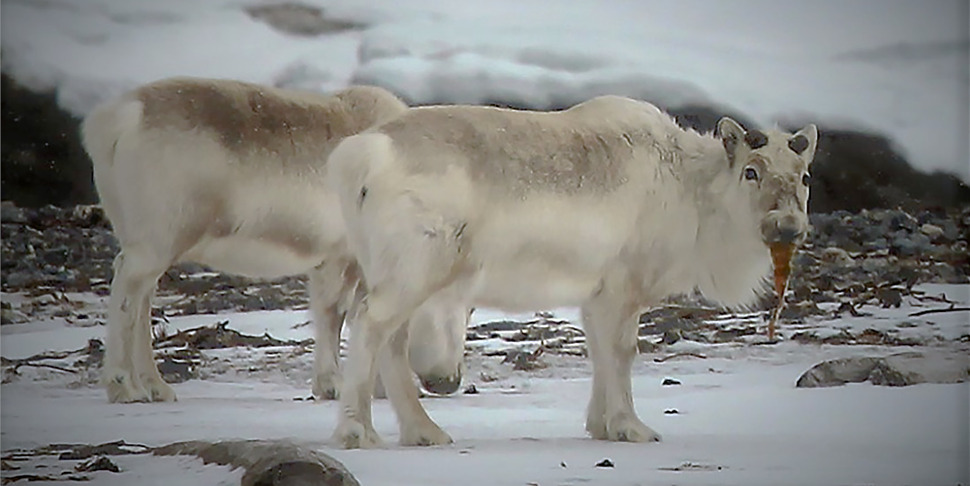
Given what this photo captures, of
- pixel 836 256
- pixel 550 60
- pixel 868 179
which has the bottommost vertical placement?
pixel 836 256

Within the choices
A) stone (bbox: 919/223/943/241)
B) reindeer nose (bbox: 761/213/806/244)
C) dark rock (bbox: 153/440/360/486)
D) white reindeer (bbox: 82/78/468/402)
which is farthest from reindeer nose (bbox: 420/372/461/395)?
stone (bbox: 919/223/943/241)

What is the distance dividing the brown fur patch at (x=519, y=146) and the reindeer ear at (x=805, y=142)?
33 centimetres

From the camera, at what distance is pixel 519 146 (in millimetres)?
2277

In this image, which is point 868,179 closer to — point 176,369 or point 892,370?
point 892,370

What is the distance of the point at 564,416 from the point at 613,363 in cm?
16

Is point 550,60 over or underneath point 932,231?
over

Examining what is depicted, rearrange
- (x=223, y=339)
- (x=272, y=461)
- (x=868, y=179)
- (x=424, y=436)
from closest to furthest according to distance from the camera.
Result: (x=272, y=461), (x=424, y=436), (x=223, y=339), (x=868, y=179)

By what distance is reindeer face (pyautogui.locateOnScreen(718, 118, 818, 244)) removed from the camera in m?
2.31

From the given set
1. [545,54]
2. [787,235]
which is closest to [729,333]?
[787,235]

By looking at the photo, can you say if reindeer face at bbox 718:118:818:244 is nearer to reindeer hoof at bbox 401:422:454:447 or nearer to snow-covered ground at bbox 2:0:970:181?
snow-covered ground at bbox 2:0:970:181

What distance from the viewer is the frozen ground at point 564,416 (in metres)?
2.23

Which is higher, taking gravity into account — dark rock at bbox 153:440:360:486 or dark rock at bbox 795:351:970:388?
dark rock at bbox 795:351:970:388

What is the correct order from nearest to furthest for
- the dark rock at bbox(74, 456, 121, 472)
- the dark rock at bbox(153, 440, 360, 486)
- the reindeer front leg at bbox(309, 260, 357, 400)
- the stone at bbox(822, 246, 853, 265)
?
1. the dark rock at bbox(153, 440, 360, 486)
2. the dark rock at bbox(74, 456, 121, 472)
3. the reindeer front leg at bbox(309, 260, 357, 400)
4. the stone at bbox(822, 246, 853, 265)

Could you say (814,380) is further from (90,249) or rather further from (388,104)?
(90,249)
